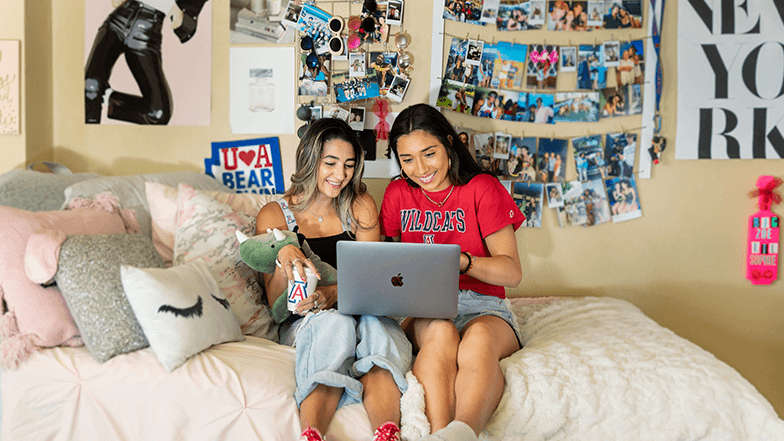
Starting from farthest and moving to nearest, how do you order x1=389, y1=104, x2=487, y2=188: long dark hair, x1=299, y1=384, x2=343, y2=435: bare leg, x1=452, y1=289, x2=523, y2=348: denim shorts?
x1=389, y1=104, x2=487, y2=188: long dark hair → x1=452, y1=289, x2=523, y2=348: denim shorts → x1=299, y1=384, x2=343, y2=435: bare leg

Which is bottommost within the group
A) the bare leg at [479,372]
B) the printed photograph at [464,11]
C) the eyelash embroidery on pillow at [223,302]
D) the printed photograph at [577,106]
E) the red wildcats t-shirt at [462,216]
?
the bare leg at [479,372]

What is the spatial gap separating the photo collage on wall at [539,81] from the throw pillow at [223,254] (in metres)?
0.95

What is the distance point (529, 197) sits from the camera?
78.4 inches

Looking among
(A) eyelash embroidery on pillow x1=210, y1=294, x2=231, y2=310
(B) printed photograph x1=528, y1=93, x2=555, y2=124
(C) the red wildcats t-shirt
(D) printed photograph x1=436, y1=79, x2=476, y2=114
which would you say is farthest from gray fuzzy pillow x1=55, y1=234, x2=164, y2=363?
(B) printed photograph x1=528, y1=93, x2=555, y2=124

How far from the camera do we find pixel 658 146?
76.5 inches

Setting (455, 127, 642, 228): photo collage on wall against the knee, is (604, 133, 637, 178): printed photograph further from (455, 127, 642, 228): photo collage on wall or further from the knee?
the knee

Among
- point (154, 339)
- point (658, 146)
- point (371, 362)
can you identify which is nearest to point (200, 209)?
point (154, 339)

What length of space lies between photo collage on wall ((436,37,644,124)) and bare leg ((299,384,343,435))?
1209mm

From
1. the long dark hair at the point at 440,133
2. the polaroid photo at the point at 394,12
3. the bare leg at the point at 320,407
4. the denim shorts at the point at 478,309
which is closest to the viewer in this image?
the bare leg at the point at 320,407

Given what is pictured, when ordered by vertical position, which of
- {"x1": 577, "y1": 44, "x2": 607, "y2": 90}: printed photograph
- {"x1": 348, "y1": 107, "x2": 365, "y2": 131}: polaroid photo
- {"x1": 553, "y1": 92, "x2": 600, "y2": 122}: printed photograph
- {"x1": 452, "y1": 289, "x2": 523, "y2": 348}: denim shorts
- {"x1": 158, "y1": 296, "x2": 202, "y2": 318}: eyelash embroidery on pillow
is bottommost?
{"x1": 452, "y1": 289, "x2": 523, "y2": 348}: denim shorts

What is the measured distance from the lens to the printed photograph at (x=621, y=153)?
1.97m

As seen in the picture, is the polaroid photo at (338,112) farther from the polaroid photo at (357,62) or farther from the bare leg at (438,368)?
the bare leg at (438,368)

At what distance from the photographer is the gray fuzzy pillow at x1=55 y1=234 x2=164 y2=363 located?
3.77ft

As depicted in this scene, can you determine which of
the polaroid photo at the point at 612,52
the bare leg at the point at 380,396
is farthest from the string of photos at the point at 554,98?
the bare leg at the point at 380,396
